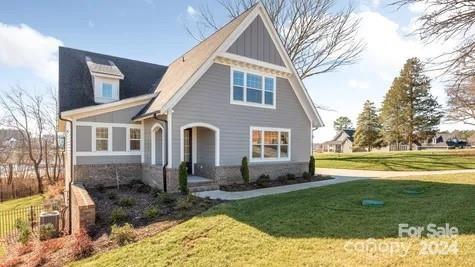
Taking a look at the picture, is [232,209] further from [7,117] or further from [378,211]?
[7,117]

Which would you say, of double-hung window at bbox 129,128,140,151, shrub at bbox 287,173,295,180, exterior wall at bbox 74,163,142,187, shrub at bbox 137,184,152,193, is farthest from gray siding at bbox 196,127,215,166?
shrub at bbox 287,173,295,180

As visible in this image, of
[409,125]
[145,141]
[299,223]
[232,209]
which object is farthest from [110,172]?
[409,125]

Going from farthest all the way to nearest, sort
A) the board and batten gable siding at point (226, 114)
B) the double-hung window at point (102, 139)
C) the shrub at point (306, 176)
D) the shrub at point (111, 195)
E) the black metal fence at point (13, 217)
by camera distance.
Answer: the shrub at point (306, 176), the black metal fence at point (13, 217), the double-hung window at point (102, 139), the board and batten gable siding at point (226, 114), the shrub at point (111, 195)

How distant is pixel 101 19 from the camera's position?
13453mm

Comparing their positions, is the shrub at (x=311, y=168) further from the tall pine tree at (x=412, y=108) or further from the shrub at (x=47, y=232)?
the tall pine tree at (x=412, y=108)

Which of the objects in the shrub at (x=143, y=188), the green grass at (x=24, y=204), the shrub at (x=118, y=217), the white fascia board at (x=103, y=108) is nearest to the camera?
the shrub at (x=118, y=217)

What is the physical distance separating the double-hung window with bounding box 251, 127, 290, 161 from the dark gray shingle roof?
7.00 meters

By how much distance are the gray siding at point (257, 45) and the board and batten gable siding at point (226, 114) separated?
1.00m

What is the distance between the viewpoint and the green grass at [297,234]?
4383mm

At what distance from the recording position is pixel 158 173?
11.4 metres

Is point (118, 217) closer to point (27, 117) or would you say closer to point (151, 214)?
point (151, 214)

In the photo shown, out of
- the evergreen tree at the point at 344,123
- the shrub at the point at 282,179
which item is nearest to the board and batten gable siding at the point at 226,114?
the shrub at the point at 282,179

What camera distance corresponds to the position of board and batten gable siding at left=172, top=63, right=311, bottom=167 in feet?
35.9

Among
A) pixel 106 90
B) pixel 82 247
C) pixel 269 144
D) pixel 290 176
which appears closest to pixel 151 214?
pixel 82 247
